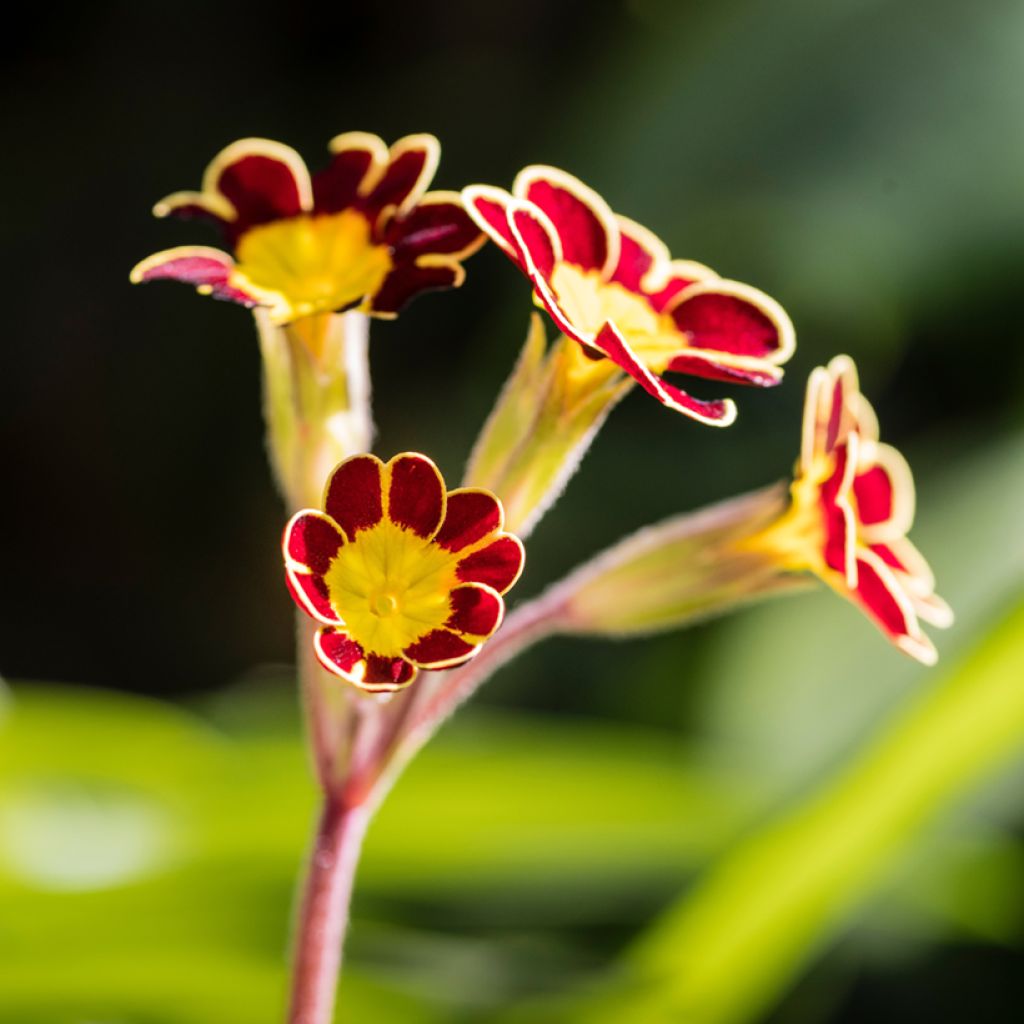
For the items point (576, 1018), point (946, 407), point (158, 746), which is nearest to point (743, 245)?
point (946, 407)

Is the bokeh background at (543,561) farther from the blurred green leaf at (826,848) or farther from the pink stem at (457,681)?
the pink stem at (457,681)

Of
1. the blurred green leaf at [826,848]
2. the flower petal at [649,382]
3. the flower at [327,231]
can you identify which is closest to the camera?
the flower petal at [649,382]

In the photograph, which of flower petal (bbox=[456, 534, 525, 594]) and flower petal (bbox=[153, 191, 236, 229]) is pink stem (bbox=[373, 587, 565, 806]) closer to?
flower petal (bbox=[456, 534, 525, 594])

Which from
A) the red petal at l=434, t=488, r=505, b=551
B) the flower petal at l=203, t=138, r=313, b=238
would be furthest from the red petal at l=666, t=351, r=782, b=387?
the flower petal at l=203, t=138, r=313, b=238

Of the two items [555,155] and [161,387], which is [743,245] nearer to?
[555,155]

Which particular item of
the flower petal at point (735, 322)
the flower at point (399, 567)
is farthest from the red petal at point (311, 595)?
the flower petal at point (735, 322)

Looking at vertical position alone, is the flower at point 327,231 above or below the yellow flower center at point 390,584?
above

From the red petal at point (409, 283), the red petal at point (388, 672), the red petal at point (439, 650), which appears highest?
the red petal at point (409, 283)

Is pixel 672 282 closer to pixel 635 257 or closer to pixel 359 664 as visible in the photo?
pixel 635 257
